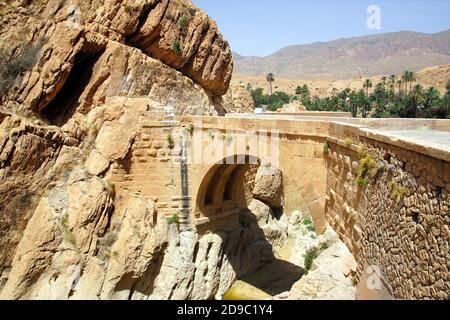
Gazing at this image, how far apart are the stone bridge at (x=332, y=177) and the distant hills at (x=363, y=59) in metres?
121

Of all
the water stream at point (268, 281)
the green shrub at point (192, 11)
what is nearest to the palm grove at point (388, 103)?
the water stream at point (268, 281)

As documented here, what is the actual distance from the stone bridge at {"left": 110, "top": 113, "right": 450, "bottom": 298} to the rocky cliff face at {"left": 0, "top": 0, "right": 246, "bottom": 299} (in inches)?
35.5

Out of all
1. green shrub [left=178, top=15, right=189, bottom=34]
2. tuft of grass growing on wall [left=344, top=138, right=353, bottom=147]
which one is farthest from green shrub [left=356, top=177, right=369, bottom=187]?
green shrub [left=178, top=15, right=189, bottom=34]

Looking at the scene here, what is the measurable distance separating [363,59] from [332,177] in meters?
176

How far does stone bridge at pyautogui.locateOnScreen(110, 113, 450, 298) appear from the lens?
582cm

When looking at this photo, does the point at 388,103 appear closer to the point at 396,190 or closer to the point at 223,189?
the point at 223,189

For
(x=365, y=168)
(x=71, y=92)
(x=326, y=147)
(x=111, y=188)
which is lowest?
(x=111, y=188)

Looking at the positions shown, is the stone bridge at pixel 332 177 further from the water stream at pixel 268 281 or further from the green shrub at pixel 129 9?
the green shrub at pixel 129 9

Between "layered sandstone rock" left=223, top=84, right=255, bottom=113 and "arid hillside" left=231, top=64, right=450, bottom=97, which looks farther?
"arid hillside" left=231, top=64, right=450, bottom=97

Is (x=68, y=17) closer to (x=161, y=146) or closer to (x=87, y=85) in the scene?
(x=87, y=85)

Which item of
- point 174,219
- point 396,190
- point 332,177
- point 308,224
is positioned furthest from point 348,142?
point 308,224

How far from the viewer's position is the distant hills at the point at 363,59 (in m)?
136

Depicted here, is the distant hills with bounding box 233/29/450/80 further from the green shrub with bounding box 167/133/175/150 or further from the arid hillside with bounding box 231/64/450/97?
the green shrub with bounding box 167/133/175/150

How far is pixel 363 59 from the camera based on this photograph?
6791 inches
